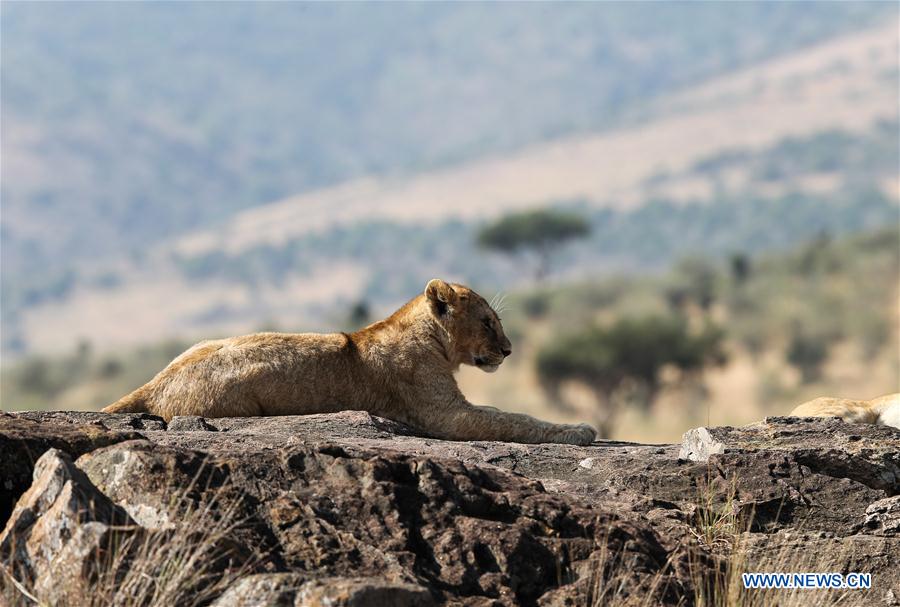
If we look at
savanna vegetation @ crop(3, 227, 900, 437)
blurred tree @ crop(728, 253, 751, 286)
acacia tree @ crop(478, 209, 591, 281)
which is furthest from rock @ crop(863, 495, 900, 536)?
acacia tree @ crop(478, 209, 591, 281)

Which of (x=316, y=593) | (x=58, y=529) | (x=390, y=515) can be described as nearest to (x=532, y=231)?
(x=390, y=515)

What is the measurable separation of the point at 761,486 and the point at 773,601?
4.85 ft

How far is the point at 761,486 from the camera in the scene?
26.4 ft

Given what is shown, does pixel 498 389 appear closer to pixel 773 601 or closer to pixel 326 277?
pixel 773 601

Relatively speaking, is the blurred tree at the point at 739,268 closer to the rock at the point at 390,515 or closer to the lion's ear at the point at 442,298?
the lion's ear at the point at 442,298

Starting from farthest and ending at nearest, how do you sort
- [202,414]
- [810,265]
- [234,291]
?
1. [234,291]
2. [810,265]
3. [202,414]

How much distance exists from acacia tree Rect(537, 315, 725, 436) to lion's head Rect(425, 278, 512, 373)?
98.6 feet

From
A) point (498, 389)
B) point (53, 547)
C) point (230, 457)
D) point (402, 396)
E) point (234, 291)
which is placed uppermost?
point (234, 291)

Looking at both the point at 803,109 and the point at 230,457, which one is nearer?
the point at 230,457

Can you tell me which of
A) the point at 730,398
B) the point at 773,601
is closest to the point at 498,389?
the point at 730,398

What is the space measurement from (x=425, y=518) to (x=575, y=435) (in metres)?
3.90

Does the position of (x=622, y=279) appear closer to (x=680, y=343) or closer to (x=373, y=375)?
(x=680, y=343)

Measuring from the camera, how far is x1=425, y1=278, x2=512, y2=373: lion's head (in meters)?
10.8

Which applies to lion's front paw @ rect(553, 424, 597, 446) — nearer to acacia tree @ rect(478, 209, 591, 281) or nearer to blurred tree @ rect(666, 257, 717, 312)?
blurred tree @ rect(666, 257, 717, 312)
